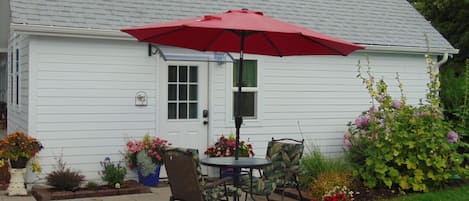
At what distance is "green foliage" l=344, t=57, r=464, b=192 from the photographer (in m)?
7.75

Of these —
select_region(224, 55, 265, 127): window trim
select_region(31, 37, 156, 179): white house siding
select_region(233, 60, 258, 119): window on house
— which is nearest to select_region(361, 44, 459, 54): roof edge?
select_region(224, 55, 265, 127): window trim

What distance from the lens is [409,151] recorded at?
7.84 m

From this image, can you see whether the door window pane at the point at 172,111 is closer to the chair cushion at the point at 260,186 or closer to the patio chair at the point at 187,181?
the chair cushion at the point at 260,186

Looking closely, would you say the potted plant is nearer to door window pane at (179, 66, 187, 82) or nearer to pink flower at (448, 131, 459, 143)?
door window pane at (179, 66, 187, 82)

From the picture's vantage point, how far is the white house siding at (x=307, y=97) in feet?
33.0

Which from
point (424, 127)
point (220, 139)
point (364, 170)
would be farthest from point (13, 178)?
point (424, 127)

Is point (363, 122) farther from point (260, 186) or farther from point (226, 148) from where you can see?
point (260, 186)

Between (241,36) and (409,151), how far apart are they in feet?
10.1

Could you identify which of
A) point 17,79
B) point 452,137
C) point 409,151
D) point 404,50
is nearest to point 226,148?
point 409,151

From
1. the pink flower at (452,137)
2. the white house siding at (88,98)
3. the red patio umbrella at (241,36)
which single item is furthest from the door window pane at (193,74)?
the pink flower at (452,137)

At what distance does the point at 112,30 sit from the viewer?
29.0 feet

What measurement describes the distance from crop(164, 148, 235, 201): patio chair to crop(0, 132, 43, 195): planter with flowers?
273cm

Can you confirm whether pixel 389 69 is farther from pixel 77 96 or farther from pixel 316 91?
pixel 77 96

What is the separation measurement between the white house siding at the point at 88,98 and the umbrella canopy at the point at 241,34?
2158 mm
